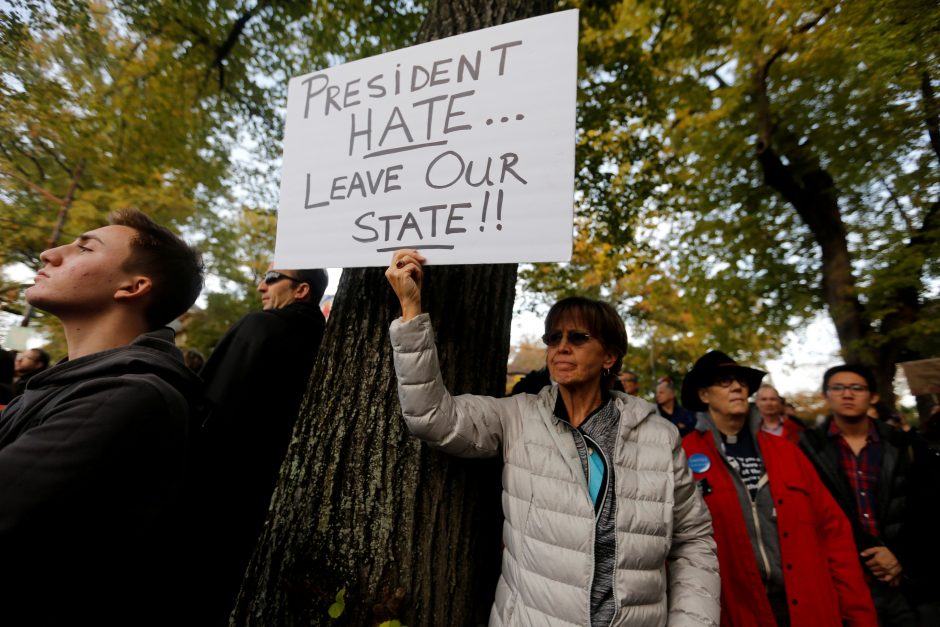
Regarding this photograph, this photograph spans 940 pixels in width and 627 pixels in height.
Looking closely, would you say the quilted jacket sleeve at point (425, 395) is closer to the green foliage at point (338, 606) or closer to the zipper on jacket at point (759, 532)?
the green foliage at point (338, 606)

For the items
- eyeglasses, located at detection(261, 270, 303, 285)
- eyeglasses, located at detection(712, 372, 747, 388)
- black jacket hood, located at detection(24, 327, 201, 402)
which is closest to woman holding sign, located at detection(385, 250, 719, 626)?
black jacket hood, located at detection(24, 327, 201, 402)

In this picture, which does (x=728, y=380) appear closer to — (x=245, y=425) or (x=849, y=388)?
(x=849, y=388)

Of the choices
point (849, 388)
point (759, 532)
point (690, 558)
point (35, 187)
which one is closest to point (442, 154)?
point (690, 558)

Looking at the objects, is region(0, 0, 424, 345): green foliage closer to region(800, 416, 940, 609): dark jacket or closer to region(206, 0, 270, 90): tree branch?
region(206, 0, 270, 90): tree branch

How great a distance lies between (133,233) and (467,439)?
4.26 feet

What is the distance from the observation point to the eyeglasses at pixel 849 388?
2878 mm

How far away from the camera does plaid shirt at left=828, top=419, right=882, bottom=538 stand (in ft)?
8.53

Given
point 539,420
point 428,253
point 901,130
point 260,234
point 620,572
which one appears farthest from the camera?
point 260,234

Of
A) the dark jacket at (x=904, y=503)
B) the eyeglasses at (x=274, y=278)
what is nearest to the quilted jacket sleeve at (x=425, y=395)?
the eyeglasses at (x=274, y=278)

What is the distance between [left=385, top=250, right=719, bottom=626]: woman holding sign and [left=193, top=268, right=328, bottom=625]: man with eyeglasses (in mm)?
681

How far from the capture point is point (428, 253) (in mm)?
1495

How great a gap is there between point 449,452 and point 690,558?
900 mm

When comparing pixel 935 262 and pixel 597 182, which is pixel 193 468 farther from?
pixel 935 262

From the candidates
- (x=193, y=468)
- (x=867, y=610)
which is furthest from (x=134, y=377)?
(x=867, y=610)
